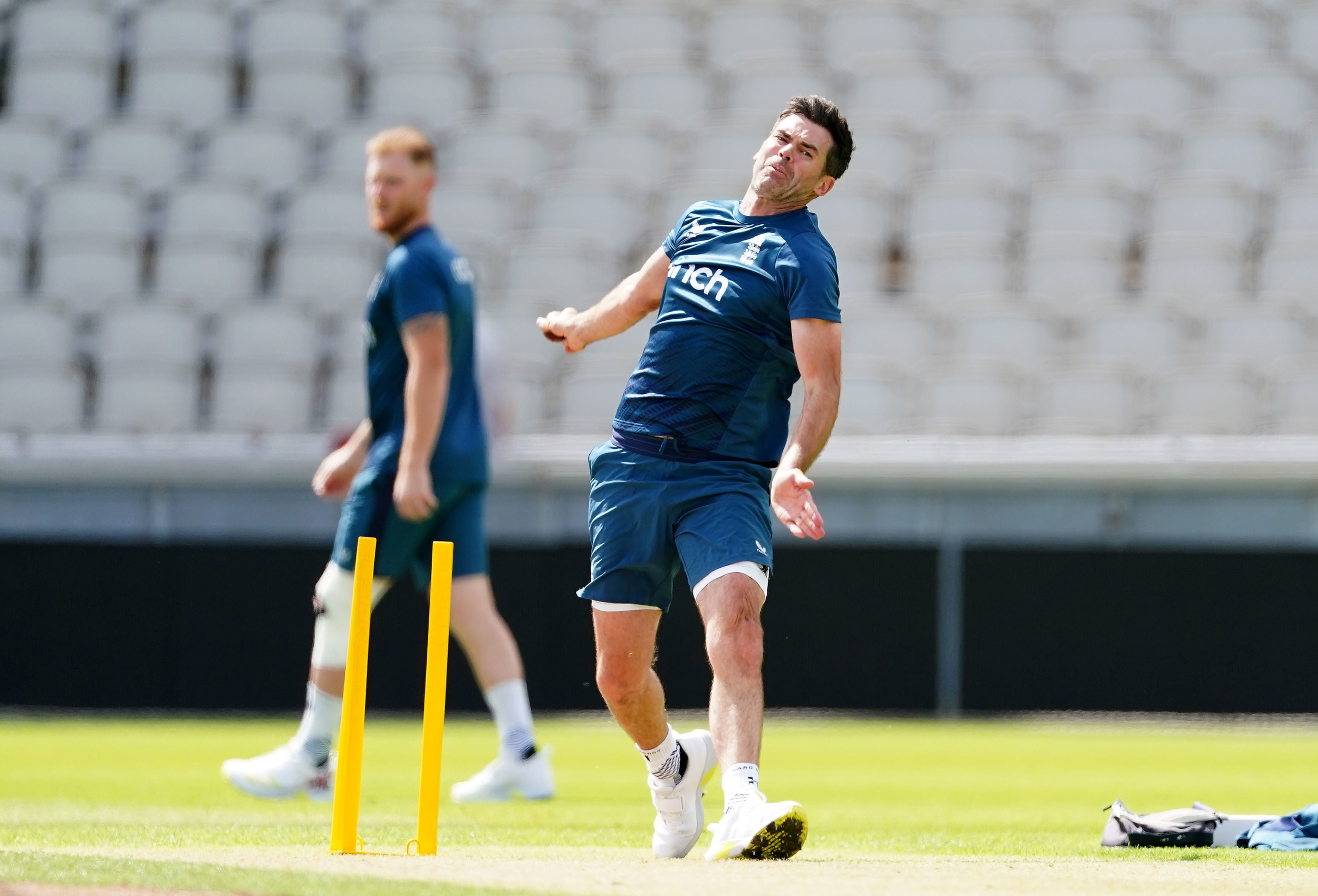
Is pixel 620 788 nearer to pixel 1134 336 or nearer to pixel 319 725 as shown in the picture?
pixel 319 725

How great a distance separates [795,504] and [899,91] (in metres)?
11.8

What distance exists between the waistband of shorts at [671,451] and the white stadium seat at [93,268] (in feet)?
33.6

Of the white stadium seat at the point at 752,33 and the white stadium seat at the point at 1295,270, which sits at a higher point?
the white stadium seat at the point at 752,33

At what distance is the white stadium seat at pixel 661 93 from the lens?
52.1 ft

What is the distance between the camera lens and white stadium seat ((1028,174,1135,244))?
14195 millimetres

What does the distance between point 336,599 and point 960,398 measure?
6.66m

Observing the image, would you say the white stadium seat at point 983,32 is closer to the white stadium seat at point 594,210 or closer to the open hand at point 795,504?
the white stadium seat at point 594,210

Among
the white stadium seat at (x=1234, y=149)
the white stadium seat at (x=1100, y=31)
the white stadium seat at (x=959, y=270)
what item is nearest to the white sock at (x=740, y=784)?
the white stadium seat at (x=959, y=270)

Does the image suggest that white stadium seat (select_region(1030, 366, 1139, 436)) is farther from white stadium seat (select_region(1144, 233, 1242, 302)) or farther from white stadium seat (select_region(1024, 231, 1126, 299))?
white stadium seat (select_region(1144, 233, 1242, 302))

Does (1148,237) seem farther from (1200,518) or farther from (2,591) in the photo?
(2,591)

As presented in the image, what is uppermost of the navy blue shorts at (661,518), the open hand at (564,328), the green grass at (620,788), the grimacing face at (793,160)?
the grimacing face at (793,160)

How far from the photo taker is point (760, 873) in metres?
4.06

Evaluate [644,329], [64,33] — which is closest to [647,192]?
[644,329]

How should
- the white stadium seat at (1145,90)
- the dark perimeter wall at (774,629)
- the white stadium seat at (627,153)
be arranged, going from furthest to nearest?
the white stadium seat at (1145,90), the white stadium seat at (627,153), the dark perimeter wall at (774,629)
